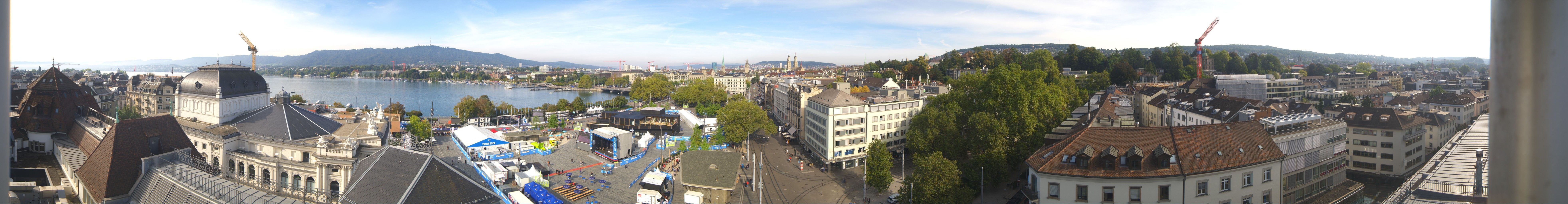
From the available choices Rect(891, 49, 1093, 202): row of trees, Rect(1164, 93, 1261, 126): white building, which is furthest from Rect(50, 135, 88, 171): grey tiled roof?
Rect(1164, 93, 1261, 126): white building

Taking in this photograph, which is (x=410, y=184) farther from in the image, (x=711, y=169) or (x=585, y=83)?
(x=585, y=83)

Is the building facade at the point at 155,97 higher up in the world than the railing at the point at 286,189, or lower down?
higher up

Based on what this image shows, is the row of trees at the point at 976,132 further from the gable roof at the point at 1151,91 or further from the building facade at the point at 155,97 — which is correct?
the building facade at the point at 155,97

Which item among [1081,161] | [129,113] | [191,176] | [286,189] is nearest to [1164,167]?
[1081,161]

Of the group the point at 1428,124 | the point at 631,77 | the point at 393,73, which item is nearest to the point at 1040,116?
the point at 1428,124

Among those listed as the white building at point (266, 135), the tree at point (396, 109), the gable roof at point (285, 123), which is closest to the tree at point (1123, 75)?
the white building at point (266, 135)

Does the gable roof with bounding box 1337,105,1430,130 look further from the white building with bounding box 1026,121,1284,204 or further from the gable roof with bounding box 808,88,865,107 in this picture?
the gable roof with bounding box 808,88,865,107

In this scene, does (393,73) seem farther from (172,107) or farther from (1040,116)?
(1040,116)
